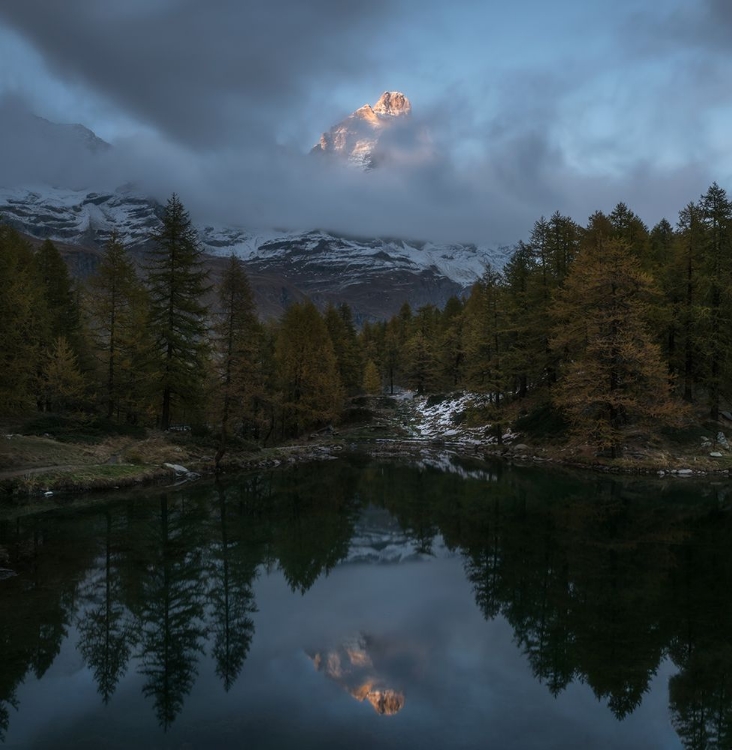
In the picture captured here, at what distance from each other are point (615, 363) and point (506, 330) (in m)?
11.5

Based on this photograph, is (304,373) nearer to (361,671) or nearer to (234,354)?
(234,354)

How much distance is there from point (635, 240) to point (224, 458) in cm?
3415

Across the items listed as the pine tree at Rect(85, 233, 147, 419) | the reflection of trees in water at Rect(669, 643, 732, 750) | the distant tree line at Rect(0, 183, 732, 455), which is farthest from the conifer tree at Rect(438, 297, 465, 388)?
the reflection of trees in water at Rect(669, 643, 732, 750)

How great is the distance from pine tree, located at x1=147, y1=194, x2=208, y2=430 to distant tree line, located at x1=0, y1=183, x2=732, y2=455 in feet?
0.34

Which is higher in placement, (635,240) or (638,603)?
(635,240)

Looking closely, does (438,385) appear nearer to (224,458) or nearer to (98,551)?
(224,458)

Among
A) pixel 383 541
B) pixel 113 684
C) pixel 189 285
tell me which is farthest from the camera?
pixel 189 285

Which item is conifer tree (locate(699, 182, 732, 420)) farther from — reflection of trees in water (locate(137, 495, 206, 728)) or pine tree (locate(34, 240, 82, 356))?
pine tree (locate(34, 240, 82, 356))

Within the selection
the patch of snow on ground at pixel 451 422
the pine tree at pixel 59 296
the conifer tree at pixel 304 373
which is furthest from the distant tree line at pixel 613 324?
the pine tree at pixel 59 296

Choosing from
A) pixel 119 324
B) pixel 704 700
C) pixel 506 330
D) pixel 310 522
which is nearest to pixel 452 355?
pixel 506 330

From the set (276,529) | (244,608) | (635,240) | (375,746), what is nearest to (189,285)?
(276,529)

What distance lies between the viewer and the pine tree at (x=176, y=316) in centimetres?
3978

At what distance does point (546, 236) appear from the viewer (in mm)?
48062

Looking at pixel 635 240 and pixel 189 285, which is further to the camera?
pixel 635 240
